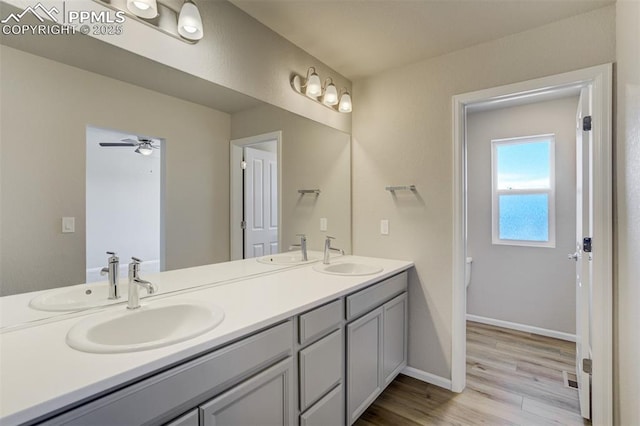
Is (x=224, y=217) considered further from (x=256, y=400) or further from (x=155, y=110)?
(x=256, y=400)

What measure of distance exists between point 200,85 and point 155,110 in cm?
27

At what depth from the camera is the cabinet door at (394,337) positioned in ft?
6.79

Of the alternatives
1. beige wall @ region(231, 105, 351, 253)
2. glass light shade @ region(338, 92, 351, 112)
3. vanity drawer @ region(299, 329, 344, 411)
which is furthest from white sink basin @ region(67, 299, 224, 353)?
glass light shade @ region(338, 92, 351, 112)

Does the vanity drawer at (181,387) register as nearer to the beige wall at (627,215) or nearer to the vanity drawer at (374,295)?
the vanity drawer at (374,295)

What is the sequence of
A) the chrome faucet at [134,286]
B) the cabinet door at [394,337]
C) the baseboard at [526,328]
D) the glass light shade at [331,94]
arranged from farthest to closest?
the baseboard at [526,328] < the glass light shade at [331,94] < the cabinet door at [394,337] < the chrome faucet at [134,286]

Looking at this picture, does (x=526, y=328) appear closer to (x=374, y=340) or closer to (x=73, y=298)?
(x=374, y=340)

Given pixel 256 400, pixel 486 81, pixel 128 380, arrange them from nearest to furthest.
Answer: pixel 128 380 → pixel 256 400 → pixel 486 81

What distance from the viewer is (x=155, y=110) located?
4.69 feet

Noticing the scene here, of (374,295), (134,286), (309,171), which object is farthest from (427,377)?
(134,286)

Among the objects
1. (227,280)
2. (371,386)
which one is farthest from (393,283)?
(227,280)

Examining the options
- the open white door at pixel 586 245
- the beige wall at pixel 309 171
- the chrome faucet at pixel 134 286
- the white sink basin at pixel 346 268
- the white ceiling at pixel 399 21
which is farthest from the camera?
the white sink basin at pixel 346 268

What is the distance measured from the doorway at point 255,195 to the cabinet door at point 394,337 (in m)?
0.89

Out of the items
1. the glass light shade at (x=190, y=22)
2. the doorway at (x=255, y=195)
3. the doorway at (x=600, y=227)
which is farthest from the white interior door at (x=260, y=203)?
the doorway at (x=600, y=227)

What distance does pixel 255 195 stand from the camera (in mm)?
1957
